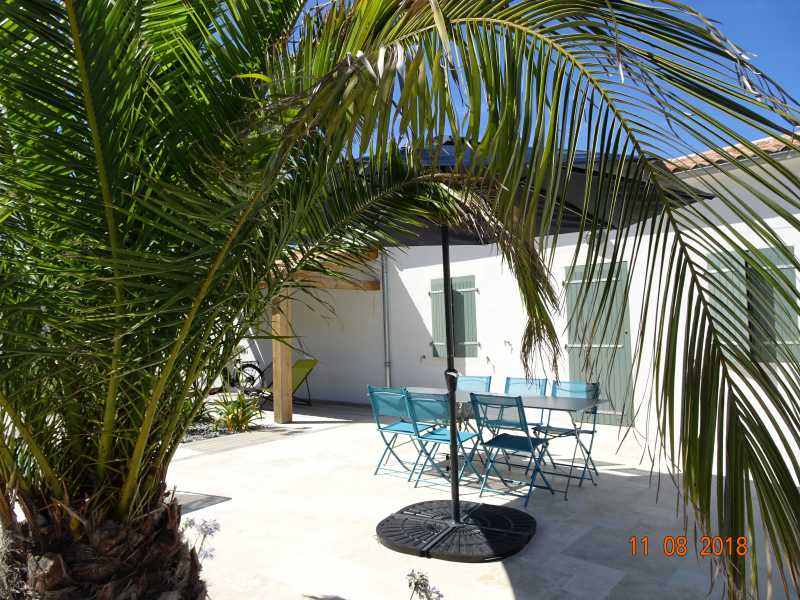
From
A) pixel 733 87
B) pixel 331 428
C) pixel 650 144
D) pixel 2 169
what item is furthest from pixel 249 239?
pixel 331 428

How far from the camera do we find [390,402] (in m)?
5.57

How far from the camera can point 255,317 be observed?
85.5 inches

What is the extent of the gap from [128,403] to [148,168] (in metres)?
0.78

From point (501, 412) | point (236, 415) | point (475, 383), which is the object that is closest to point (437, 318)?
point (475, 383)

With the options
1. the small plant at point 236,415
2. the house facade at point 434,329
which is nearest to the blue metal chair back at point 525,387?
the house facade at point 434,329

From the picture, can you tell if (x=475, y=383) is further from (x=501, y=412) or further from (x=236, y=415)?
(x=236, y=415)

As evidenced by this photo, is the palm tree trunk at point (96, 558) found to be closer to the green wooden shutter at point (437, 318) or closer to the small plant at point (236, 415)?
the small plant at point (236, 415)

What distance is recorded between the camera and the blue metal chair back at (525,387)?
642 centimetres

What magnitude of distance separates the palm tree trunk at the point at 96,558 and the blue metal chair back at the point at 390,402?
3422 mm

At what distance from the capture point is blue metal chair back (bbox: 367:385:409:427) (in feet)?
17.9

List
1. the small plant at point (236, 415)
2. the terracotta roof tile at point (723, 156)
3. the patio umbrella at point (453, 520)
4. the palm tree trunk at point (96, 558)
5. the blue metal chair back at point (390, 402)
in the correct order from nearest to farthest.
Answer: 1. the terracotta roof tile at point (723, 156)
2. the palm tree trunk at point (96, 558)
3. the patio umbrella at point (453, 520)
4. the blue metal chair back at point (390, 402)
5. the small plant at point (236, 415)

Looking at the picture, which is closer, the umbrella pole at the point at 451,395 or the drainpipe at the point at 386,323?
the umbrella pole at the point at 451,395

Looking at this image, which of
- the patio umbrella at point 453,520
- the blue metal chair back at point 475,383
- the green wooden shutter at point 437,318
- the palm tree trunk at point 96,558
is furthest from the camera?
the green wooden shutter at point 437,318

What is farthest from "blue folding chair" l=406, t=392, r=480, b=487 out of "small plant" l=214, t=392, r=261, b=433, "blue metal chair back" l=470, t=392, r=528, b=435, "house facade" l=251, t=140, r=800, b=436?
"small plant" l=214, t=392, r=261, b=433
